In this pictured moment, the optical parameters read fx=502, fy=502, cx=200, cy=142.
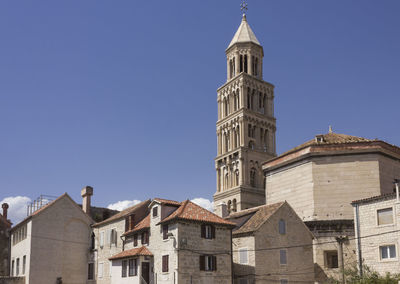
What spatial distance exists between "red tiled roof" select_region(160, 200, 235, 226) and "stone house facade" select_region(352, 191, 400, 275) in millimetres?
11112

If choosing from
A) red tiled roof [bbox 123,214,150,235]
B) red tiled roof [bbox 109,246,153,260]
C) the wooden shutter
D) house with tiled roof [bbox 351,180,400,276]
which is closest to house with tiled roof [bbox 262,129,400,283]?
house with tiled roof [bbox 351,180,400,276]

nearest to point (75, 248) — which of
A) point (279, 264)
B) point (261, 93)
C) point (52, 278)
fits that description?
point (52, 278)

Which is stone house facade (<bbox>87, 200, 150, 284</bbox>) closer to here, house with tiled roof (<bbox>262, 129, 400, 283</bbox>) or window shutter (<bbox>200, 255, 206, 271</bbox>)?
window shutter (<bbox>200, 255, 206, 271</bbox>)

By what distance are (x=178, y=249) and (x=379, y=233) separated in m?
15.8

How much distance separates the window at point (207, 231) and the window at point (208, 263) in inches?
63.9

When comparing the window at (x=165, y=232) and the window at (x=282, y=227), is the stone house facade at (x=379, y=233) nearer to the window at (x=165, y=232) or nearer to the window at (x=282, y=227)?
the window at (x=282, y=227)

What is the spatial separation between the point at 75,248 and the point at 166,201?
16.3 m

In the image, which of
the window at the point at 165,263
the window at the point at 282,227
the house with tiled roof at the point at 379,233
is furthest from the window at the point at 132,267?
the house with tiled roof at the point at 379,233

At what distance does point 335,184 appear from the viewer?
1981 inches

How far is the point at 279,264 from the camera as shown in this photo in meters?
43.3

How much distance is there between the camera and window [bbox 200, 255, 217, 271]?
40281mm

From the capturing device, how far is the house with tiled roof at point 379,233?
3825cm

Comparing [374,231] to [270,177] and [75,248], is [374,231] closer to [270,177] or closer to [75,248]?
[270,177]

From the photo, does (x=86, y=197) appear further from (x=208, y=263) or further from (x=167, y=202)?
(x=208, y=263)
